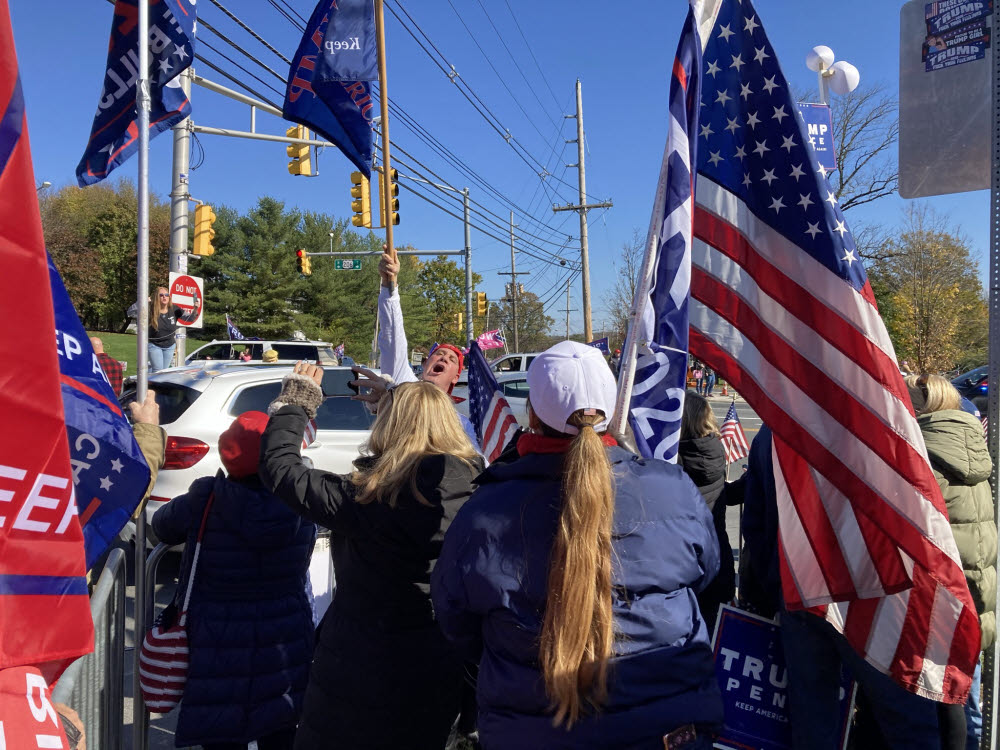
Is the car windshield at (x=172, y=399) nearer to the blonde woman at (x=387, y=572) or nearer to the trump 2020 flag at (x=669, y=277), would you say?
the blonde woman at (x=387, y=572)

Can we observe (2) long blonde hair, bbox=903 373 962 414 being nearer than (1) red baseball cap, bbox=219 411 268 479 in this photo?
No

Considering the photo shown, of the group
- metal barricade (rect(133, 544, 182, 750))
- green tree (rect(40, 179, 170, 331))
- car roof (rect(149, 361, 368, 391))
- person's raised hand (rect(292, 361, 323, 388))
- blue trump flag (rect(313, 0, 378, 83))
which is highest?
green tree (rect(40, 179, 170, 331))

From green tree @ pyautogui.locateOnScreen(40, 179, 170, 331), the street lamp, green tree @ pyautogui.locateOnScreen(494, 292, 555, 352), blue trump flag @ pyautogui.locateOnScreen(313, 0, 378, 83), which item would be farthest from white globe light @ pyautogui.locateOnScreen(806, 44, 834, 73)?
green tree @ pyautogui.locateOnScreen(494, 292, 555, 352)

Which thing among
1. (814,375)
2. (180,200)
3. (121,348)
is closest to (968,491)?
(814,375)

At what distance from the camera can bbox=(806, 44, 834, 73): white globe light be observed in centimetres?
955

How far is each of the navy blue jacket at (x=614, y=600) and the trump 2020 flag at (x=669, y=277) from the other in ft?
2.14


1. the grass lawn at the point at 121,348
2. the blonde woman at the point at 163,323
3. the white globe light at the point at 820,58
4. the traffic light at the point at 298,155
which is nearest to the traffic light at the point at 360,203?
the traffic light at the point at 298,155

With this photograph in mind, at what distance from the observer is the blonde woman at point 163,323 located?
8.86 m

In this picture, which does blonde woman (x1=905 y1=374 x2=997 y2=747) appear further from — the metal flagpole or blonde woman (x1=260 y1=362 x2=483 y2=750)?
the metal flagpole

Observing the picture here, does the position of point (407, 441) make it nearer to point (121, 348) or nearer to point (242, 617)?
point (242, 617)

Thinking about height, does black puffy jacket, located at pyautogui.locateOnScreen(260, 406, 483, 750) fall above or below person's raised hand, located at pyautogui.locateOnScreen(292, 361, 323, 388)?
below

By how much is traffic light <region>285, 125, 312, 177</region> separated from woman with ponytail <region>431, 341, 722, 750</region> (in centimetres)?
1461

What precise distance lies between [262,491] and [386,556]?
2.45 ft

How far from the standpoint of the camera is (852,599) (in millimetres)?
2582
